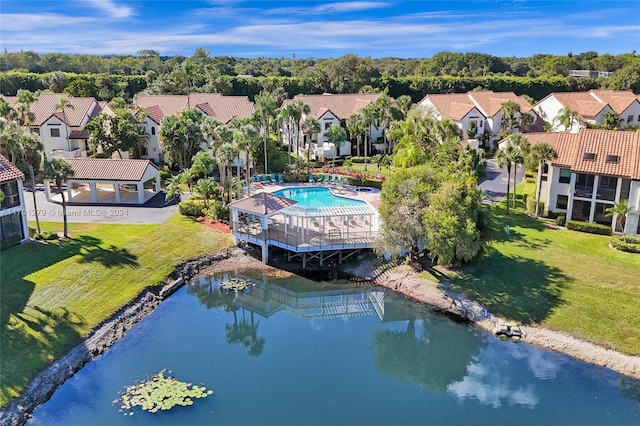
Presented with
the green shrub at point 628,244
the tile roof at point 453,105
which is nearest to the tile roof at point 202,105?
the tile roof at point 453,105

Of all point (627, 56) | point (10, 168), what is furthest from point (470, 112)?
point (627, 56)

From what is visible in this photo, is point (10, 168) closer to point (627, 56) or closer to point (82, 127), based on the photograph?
point (82, 127)

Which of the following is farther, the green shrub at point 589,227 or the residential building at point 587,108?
the residential building at point 587,108

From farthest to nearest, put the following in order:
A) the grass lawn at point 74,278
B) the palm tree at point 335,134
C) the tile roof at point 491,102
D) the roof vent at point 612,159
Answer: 1. the tile roof at point 491,102
2. the palm tree at point 335,134
3. the roof vent at point 612,159
4. the grass lawn at point 74,278

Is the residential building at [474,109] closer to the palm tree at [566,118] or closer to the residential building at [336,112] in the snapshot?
the palm tree at [566,118]

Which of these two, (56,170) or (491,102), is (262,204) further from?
(491,102)

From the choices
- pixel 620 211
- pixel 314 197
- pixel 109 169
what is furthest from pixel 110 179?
pixel 620 211
